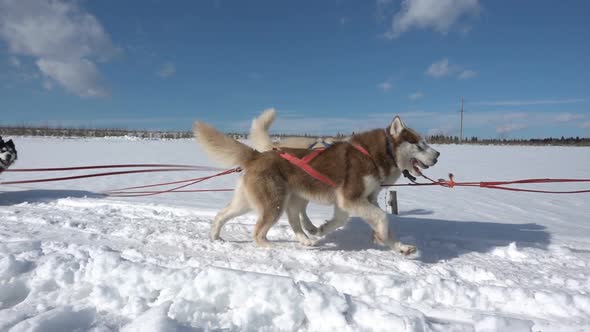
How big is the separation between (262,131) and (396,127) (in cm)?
193

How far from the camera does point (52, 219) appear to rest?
451cm

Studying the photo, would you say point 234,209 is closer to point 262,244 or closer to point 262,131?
point 262,244

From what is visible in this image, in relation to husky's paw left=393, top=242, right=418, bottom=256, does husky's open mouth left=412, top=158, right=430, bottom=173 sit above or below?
above

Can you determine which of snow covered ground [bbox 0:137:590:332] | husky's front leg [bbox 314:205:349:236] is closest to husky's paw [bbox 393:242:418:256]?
snow covered ground [bbox 0:137:590:332]

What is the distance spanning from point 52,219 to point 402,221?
187 inches

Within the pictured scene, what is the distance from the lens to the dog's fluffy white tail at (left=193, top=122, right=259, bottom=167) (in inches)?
155

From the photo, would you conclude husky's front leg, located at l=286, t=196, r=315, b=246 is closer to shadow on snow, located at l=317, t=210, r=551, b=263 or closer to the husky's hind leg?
shadow on snow, located at l=317, t=210, r=551, b=263

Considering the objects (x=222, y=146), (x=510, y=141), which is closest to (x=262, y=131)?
(x=222, y=146)

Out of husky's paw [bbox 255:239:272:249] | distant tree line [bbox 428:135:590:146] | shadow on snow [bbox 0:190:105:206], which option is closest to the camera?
husky's paw [bbox 255:239:272:249]

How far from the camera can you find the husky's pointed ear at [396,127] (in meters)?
4.07

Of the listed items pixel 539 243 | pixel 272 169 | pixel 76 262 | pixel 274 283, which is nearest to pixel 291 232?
pixel 272 169

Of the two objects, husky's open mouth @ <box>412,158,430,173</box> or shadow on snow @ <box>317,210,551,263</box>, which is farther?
husky's open mouth @ <box>412,158,430,173</box>

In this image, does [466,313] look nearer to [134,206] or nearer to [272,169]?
[272,169]

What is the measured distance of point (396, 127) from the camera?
13.4ft
